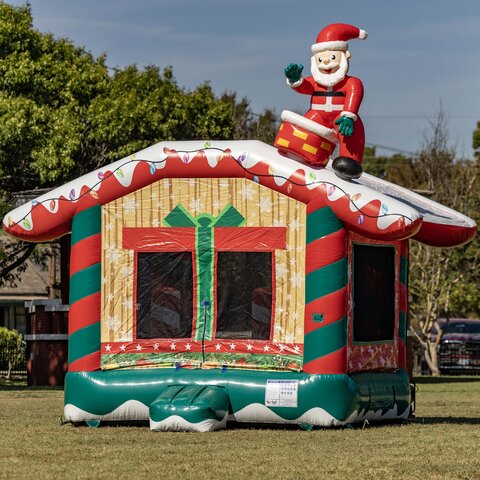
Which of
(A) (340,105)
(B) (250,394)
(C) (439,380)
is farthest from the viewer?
(C) (439,380)

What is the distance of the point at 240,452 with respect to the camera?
35.0ft

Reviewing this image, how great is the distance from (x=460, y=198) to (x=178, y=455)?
2389 centimetres

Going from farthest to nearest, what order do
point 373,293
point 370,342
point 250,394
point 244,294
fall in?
point 373,293, point 370,342, point 244,294, point 250,394

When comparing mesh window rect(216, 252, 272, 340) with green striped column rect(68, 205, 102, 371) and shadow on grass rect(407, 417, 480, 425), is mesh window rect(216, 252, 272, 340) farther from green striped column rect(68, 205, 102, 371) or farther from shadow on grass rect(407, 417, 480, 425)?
shadow on grass rect(407, 417, 480, 425)

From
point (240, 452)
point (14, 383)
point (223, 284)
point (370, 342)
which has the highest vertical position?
point (223, 284)

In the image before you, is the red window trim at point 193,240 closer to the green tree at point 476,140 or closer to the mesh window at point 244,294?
the mesh window at point 244,294

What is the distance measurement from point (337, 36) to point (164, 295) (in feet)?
11.7

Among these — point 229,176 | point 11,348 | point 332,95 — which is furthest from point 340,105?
point 11,348

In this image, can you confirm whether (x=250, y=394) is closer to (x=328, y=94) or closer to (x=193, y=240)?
(x=193, y=240)

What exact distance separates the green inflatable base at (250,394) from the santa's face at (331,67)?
3352 mm

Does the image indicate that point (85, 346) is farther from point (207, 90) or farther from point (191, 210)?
point (207, 90)

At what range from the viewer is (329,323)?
42.6 feet

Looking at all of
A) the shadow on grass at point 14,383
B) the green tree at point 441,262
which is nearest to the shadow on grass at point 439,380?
the green tree at point 441,262

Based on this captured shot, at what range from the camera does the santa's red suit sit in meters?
13.7
